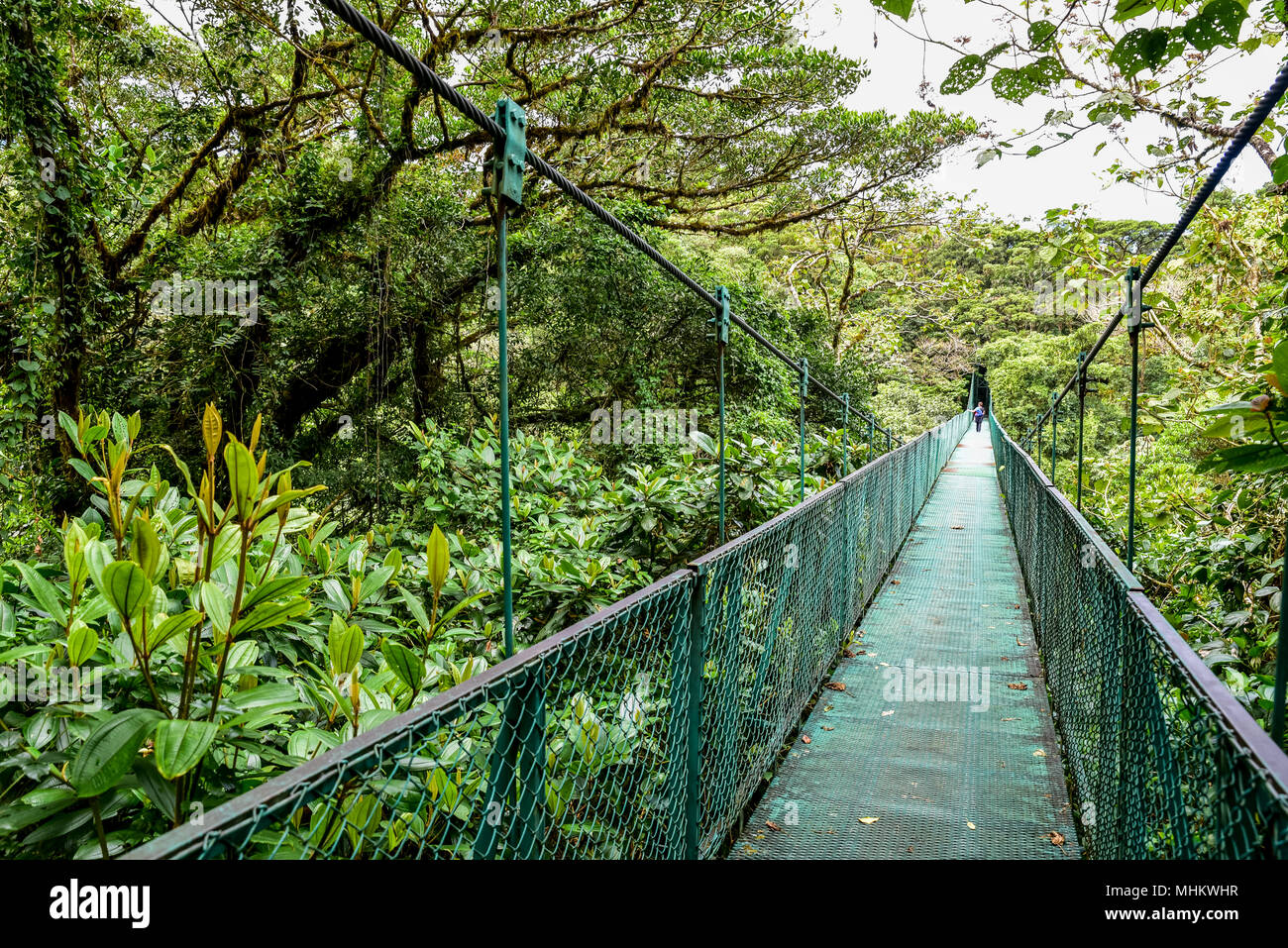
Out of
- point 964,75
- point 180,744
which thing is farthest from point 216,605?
point 964,75

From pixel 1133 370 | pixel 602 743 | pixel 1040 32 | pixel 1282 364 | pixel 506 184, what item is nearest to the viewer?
pixel 1282 364

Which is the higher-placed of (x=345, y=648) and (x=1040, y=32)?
(x=1040, y=32)

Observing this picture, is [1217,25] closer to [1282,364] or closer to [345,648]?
[1282,364]

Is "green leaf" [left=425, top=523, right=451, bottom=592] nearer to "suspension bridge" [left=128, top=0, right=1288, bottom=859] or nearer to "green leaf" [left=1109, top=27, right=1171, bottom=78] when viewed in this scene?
"suspension bridge" [left=128, top=0, right=1288, bottom=859]

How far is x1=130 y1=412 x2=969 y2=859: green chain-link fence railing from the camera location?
880mm

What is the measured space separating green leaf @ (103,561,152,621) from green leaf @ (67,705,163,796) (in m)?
0.13

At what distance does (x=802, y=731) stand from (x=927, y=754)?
502 mm

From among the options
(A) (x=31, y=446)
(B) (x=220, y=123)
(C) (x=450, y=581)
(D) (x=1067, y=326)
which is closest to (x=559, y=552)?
(C) (x=450, y=581)

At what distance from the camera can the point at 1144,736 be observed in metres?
1.50

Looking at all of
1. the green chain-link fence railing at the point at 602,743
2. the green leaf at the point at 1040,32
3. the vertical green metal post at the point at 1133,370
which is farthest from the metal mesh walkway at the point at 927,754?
the green leaf at the point at 1040,32

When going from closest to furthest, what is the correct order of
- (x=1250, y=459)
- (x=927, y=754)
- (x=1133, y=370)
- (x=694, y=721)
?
1. (x=1250, y=459)
2. (x=694, y=721)
3. (x=1133, y=370)
4. (x=927, y=754)

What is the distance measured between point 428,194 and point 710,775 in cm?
731

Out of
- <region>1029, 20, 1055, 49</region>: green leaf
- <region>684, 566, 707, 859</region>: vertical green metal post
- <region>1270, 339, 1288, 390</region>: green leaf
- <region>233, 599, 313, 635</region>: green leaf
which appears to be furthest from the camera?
<region>684, 566, 707, 859</region>: vertical green metal post

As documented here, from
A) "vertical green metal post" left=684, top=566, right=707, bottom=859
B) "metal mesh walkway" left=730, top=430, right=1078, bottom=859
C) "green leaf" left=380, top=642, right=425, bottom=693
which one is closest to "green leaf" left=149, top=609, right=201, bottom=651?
"green leaf" left=380, top=642, right=425, bottom=693
